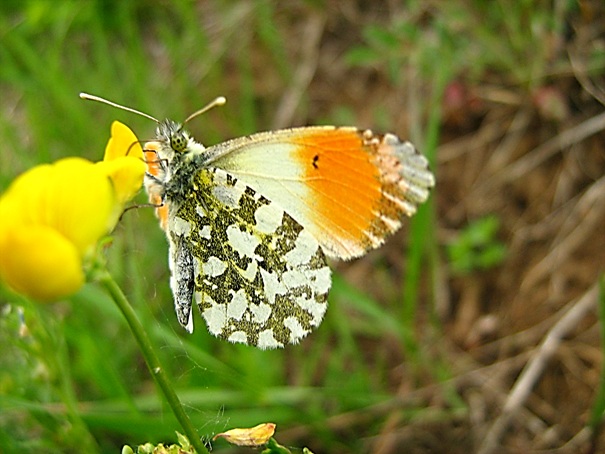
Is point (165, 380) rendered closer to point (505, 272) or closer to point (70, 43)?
point (505, 272)

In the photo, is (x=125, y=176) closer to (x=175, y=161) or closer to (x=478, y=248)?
(x=175, y=161)

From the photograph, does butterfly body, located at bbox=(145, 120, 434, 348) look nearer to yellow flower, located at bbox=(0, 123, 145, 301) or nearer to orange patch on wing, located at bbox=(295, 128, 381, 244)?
orange patch on wing, located at bbox=(295, 128, 381, 244)

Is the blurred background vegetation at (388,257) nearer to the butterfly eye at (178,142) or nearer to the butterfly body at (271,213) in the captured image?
the butterfly body at (271,213)

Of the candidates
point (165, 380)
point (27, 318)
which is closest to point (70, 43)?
point (27, 318)

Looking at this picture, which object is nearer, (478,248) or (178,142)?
(178,142)

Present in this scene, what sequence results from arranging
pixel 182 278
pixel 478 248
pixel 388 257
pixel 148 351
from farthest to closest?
pixel 388 257, pixel 478 248, pixel 182 278, pixel 148 351

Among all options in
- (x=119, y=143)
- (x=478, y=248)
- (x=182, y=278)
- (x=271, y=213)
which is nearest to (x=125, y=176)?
(x=119, y=143)
